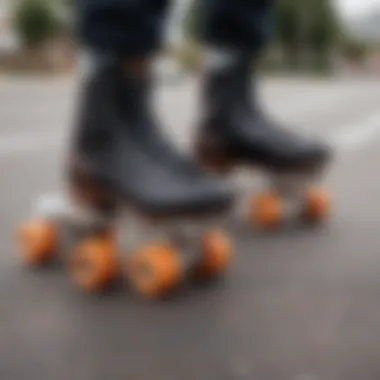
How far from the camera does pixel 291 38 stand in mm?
21734

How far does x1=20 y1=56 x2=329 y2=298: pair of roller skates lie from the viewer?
1.28 m

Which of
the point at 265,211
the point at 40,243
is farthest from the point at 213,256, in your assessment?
the point at 265,211

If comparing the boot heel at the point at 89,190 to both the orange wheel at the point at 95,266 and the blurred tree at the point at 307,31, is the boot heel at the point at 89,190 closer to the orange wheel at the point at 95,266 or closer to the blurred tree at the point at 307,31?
the orange wheel at the point at 95,266

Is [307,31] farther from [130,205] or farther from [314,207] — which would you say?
[130,205]

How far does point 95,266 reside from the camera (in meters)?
1.30

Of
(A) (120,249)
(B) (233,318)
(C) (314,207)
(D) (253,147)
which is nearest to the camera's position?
(B) (233,318)

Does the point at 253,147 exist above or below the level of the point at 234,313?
above

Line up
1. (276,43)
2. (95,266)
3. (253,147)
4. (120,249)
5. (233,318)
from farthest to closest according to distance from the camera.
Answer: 1. (276,43)
2. (253,147)
3. (120,249)
4. (95,266)
5. (233,318)

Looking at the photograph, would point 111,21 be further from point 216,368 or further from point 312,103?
point 312,103

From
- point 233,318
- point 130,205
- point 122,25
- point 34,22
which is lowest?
point 233,318

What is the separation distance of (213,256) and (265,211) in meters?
0.40

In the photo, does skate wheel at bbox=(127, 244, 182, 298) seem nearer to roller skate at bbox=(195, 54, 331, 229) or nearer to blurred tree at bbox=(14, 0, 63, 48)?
roller skate at bbox=(195, 54, 331, 229)

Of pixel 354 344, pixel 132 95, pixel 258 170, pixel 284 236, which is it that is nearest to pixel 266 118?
pixel 258 170

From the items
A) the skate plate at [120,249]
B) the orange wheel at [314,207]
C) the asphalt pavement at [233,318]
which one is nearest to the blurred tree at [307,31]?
the orange wheel at [314,207]
